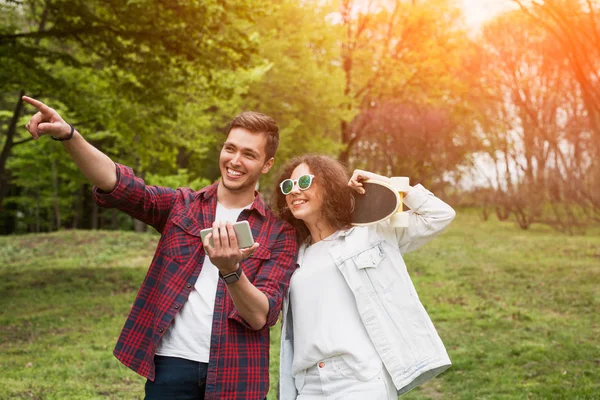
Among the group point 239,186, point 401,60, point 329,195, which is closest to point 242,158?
point 239,186

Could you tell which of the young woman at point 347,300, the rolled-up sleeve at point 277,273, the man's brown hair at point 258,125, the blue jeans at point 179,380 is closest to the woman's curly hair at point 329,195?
the young woman at point 347,300

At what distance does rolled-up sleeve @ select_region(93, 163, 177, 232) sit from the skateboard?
0.82 metres

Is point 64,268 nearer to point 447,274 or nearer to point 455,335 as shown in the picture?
point 447,274

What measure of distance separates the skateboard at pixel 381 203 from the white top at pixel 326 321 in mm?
225

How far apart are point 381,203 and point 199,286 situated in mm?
852

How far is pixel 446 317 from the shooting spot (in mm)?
9938

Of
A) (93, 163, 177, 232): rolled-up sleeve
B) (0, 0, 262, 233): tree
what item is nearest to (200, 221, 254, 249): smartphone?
(93, 163, 177, 232): rolled-up sleeve

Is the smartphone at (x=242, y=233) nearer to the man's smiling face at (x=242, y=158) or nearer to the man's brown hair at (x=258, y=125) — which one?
the man's smiling face at (x=242, y=158)

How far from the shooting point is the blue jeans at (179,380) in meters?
2.54

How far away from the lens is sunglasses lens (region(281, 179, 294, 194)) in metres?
2.95

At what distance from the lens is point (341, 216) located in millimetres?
2955

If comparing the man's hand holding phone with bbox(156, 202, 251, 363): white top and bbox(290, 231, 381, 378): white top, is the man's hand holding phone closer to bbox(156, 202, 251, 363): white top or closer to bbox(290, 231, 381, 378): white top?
bbox(156, 202, 251, 363): white top

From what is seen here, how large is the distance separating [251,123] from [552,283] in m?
11.2

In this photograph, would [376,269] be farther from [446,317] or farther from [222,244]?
[446,317]
